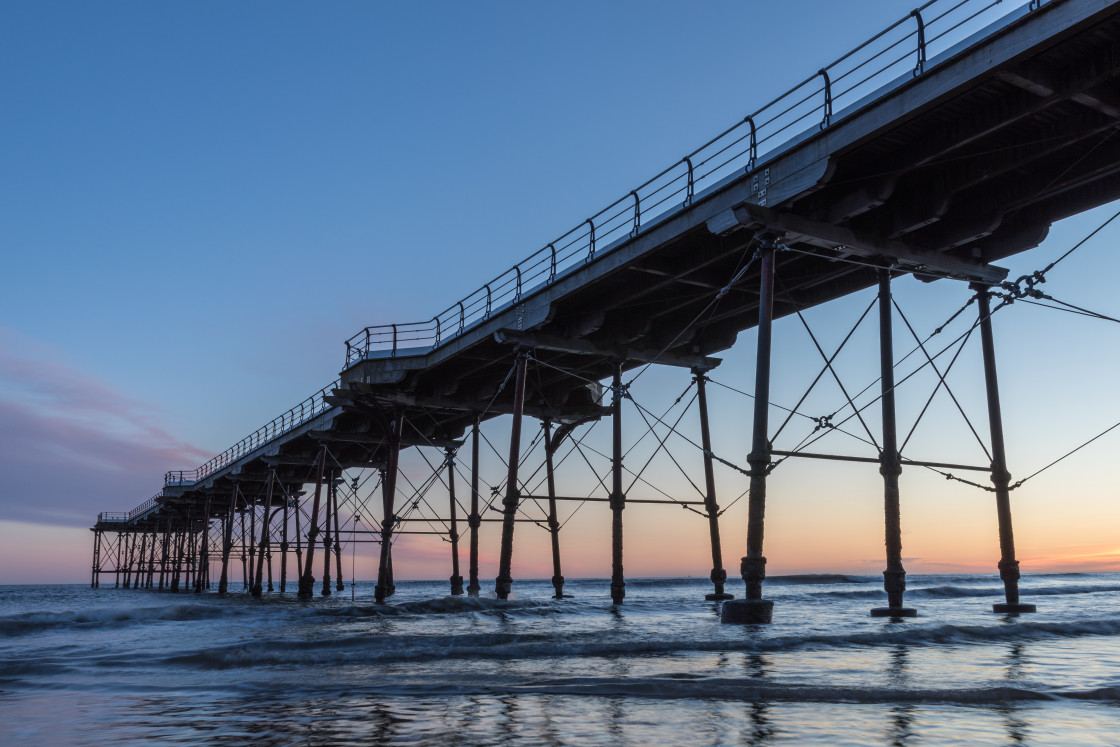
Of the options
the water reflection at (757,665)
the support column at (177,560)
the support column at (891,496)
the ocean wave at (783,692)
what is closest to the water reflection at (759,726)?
the ocean wave at (783,692)

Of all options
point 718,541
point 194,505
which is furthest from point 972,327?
point 194,505

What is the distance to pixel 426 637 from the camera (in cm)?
1288

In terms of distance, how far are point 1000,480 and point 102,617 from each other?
956 inches

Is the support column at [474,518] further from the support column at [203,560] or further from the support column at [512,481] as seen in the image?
the support column at [203,560]

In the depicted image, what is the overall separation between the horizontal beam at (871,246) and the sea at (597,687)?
19.9ft

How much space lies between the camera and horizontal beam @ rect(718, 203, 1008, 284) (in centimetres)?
1362

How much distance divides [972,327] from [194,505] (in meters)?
Answer: 56.5

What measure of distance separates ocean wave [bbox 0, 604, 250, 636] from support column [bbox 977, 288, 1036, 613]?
782 inches

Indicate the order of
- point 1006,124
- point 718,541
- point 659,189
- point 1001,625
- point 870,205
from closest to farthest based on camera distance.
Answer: point 1006,124, point 1001,625, point 870,205, point 659,189, point 718,541

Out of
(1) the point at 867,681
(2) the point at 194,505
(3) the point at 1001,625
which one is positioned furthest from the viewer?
(2) the point at 194,505

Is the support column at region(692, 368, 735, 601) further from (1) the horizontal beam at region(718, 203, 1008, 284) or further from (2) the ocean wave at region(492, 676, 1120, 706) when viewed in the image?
(2) the ocean wave at region(492, 676, 1120, 706)

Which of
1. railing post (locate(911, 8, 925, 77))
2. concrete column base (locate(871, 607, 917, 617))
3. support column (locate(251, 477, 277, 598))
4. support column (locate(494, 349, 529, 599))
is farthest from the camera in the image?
support column (locate(251, 477, 277, 598))

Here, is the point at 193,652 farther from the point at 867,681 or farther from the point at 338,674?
the point at 867,681

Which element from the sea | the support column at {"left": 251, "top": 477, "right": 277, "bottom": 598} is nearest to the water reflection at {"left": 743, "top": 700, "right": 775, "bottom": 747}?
the sea
